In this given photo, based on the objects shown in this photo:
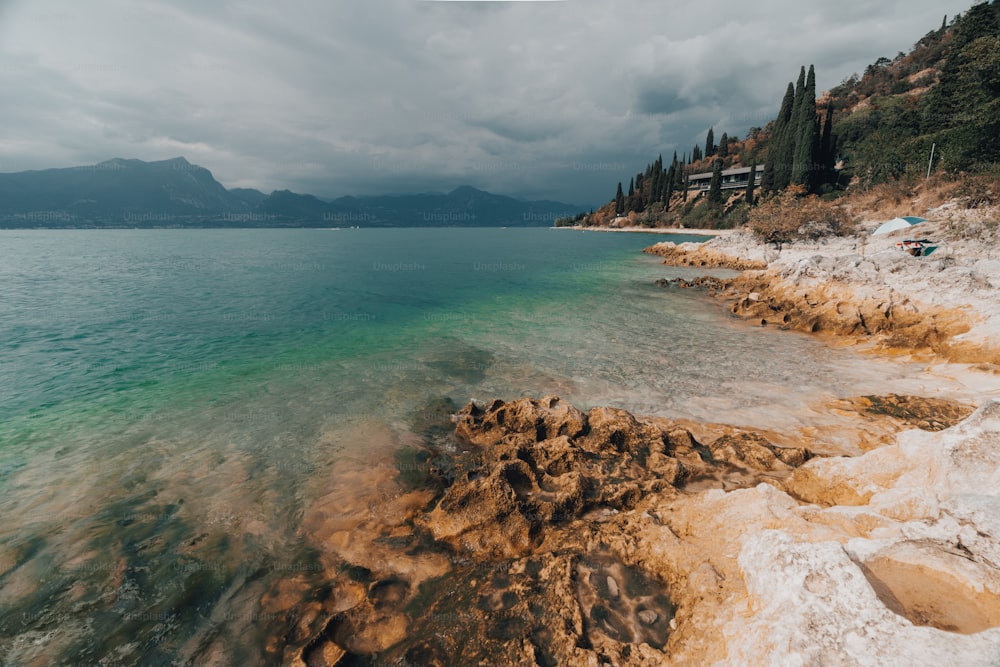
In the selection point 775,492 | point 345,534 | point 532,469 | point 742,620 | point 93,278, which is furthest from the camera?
point 93,278

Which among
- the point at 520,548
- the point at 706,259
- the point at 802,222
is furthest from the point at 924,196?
the point at 520,548

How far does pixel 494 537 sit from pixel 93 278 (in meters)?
55.1

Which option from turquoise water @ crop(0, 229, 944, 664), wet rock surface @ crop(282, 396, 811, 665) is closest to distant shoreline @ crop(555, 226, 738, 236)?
turquoise water @ crop(0, 229, 944, 664)

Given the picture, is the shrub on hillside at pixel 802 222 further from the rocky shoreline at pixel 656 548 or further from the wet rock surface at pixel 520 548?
the wet rock surface at pixel 520 548

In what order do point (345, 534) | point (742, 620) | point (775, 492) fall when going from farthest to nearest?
point (345, 534)
point (775, 492)
point (742, 620)

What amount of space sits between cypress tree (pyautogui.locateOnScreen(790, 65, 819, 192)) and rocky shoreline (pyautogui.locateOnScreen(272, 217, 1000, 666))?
81508 mm

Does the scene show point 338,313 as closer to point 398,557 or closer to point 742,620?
point 398,557

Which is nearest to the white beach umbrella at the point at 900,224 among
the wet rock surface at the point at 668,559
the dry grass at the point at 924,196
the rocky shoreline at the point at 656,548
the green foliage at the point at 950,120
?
the dry grass at the point at 924,196

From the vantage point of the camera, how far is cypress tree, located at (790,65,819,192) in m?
72.5

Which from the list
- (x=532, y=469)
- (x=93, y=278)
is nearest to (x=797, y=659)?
(x=532, y=469)

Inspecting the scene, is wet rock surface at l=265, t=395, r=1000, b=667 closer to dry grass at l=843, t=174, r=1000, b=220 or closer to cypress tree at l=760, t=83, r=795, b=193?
dry grass at l=843, t=174, r=1000, b=220

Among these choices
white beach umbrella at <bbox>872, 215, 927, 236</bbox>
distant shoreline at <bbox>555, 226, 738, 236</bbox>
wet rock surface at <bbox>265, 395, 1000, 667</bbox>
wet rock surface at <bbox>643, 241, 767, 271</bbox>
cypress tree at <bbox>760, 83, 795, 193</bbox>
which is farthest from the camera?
distant shoreline at <bbox>555, 226, 738, 236</bbox>

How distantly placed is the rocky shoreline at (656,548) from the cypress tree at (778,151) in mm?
88481

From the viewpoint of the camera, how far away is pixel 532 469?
818 cm
